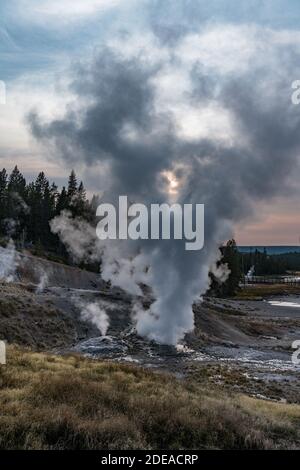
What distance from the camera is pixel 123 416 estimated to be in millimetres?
11273

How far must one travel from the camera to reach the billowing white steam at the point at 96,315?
1545 inches

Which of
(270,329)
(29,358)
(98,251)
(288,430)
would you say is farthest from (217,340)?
(98,251)

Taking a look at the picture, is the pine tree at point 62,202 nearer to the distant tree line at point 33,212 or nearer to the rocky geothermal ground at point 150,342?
the distant tree line at point 33,212

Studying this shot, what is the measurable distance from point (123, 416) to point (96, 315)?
30.2m

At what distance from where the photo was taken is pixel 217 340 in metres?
41.5

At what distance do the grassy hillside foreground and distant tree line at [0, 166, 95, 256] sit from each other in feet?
233

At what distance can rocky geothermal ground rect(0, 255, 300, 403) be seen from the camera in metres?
26.7

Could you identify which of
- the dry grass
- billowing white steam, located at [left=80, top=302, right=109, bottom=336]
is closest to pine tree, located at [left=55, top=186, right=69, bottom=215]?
the dry grass

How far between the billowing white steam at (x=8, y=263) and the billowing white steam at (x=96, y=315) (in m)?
17.2

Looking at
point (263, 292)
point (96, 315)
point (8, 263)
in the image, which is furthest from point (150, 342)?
point (263, 292)

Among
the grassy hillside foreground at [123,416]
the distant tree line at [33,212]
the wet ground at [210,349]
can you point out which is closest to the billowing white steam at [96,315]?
the wet ground at [210,349]

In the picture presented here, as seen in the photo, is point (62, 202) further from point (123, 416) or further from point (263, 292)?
point (123, 416)

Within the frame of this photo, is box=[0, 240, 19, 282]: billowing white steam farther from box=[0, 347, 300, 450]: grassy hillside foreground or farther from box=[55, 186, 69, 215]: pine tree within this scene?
box=[0, 347, 300, 450]: grassy hillside foreground

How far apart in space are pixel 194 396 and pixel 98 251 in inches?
2721
